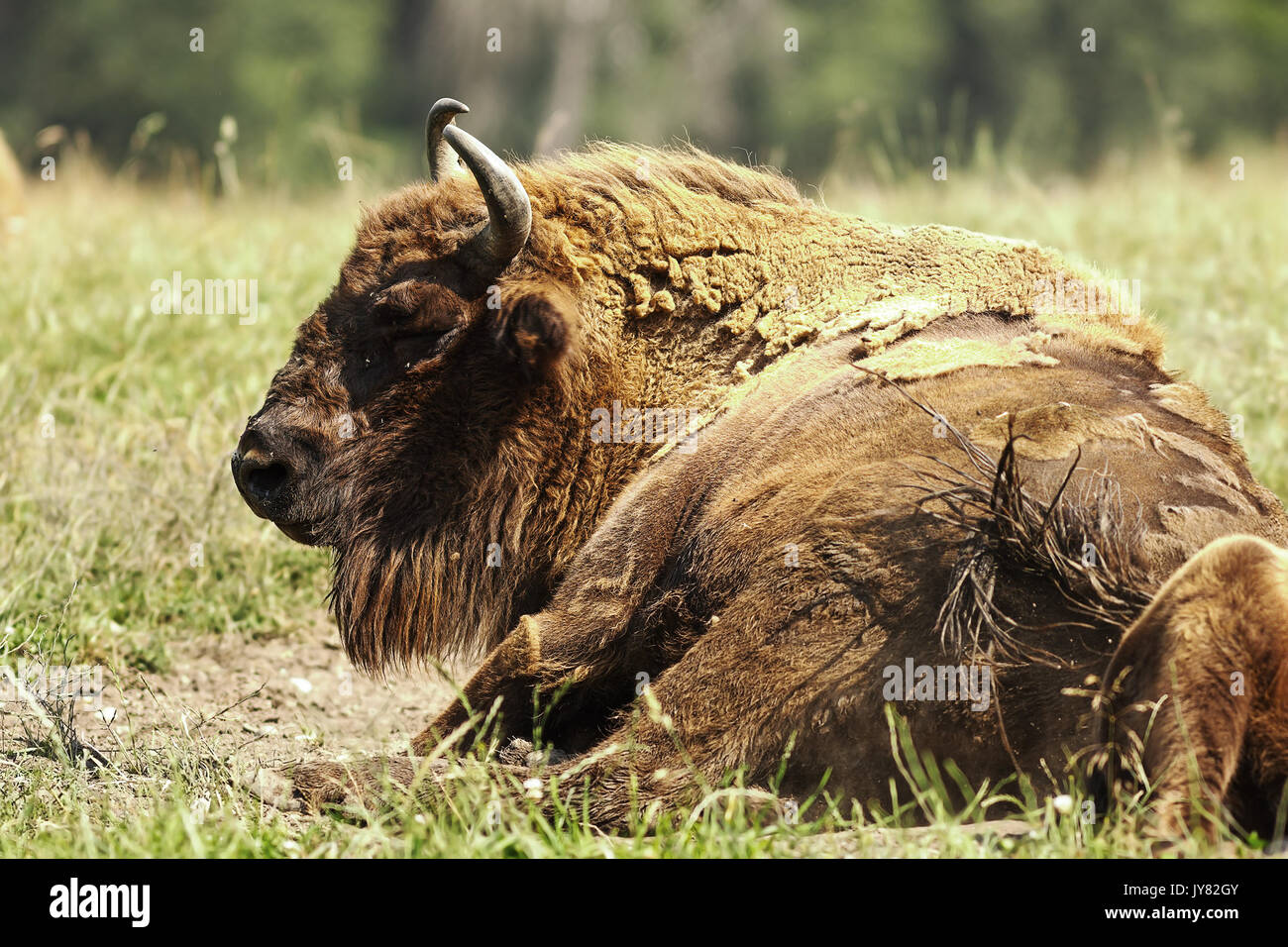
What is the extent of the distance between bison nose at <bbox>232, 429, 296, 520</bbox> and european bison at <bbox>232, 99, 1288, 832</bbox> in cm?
1

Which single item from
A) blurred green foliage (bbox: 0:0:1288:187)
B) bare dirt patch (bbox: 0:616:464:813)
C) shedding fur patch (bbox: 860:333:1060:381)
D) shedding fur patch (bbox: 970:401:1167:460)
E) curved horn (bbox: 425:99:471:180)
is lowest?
bare dirt patch (bbox: 0:616:464:813)

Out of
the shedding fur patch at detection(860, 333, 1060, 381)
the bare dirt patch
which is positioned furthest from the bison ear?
the bare dirt patch

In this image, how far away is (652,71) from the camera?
87.2 ft

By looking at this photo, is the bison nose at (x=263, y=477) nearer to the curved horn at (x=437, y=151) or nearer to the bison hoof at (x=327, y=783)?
the bison hoof at (x=327, y=783)

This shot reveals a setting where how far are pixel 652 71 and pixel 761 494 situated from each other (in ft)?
78.2

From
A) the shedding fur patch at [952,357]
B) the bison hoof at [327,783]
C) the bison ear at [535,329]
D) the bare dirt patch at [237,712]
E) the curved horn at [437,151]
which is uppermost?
the curved horn at [437,151]

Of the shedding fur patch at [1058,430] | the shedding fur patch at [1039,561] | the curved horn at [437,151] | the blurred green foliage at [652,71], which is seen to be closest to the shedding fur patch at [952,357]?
the shedding fur patch at [1058,430]

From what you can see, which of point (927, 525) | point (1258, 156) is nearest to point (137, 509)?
point (927, 525)

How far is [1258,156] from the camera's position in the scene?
13156 mm

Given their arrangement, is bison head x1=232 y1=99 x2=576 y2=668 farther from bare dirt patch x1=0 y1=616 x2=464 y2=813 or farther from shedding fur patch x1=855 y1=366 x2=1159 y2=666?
shedding fur patch x1=855 y1=366 x2=1159 y2=666

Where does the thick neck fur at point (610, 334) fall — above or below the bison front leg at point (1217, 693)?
above

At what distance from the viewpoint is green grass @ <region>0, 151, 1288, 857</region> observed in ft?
11.0

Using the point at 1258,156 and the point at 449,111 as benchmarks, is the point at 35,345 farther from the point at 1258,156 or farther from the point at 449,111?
the point at 1258,156

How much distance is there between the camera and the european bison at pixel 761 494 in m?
3.47
